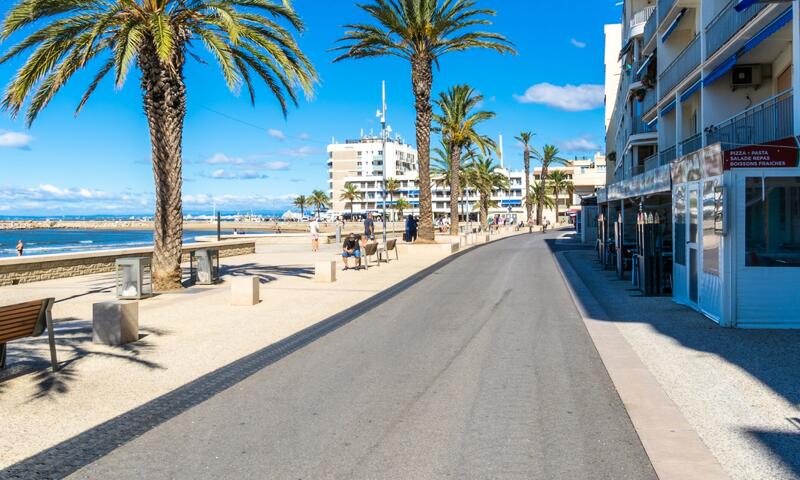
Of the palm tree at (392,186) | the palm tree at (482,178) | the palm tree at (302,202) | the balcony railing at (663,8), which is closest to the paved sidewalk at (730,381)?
the balcony railing at (663,8)

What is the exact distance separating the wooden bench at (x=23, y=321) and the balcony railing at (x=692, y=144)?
63.7ft

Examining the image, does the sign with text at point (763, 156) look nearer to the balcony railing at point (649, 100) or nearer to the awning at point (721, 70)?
the awning at point (721, 70)

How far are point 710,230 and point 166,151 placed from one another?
11.3 meters

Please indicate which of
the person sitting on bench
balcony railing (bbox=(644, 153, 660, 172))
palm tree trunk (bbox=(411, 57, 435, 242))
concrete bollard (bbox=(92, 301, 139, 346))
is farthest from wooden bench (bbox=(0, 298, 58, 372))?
balcony railing (bbox=(644, 153, 660, 172))

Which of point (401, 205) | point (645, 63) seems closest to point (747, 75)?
point (645, 63)

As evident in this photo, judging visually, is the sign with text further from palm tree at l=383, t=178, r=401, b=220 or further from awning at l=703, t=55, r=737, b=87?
palm tree at l=383, t=178, r=401, b=220

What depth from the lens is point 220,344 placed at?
932 centimetres

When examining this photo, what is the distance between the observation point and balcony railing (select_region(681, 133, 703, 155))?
21.7 metres

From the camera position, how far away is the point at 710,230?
10664mm

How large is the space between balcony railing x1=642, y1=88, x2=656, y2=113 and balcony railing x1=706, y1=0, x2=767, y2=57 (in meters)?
9.87

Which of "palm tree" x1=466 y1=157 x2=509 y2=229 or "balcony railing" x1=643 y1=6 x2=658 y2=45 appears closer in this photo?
"balcony railing" x1=643 y1=6 x2=658 y2=45

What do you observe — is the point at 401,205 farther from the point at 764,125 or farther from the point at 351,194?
the point at 764,125

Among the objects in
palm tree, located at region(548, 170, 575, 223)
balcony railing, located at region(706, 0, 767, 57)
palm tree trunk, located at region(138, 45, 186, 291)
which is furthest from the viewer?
palm tree, located at region(548, 170, 575, 223)

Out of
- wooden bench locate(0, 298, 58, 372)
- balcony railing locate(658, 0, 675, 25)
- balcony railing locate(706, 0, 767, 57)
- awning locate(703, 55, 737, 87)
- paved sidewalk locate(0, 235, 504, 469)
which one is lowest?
paved sidewalk locate(0, 235, 504, 469)
